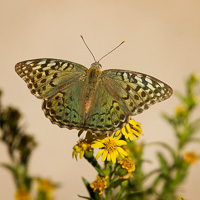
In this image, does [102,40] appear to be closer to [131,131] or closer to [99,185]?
[131,131]

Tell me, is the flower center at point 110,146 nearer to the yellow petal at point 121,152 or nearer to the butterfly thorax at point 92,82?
the yellow petal at point 121,152

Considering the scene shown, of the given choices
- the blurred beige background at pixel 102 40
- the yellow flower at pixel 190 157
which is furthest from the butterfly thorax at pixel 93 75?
the blurred beige background at pixel 102 40

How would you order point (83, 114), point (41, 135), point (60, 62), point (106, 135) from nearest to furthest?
point (106, 135), point (83, 114), point (60, 62), point (41, 135)

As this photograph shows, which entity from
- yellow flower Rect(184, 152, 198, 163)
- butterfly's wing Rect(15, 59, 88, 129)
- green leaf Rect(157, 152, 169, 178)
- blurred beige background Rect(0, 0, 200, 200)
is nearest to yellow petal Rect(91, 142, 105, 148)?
butterfly's wing Rect(15, 59, 88, 129)

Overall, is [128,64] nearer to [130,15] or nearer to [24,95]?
[130,15]

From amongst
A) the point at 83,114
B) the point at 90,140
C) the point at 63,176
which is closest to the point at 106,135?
the point at 90,140

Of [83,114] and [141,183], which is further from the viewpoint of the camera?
[141,183]

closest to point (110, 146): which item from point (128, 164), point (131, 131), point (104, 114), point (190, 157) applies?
point (128, 164)
